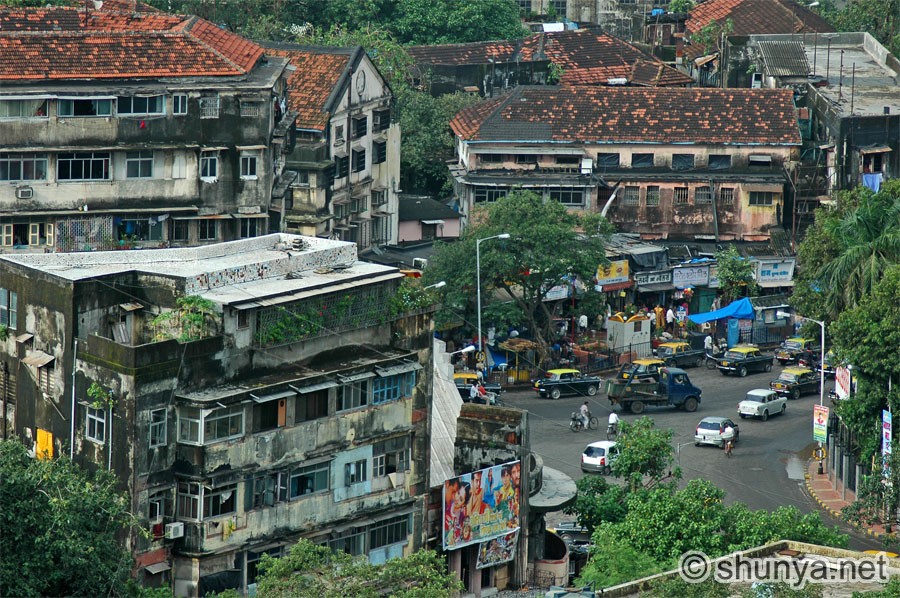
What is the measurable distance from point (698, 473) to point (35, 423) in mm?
30595

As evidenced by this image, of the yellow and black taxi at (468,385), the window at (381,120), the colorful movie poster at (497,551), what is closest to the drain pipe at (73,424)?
the colorful movie poster at (497,551)

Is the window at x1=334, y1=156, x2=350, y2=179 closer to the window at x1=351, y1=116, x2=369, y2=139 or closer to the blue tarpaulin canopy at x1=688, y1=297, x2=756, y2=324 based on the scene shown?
the window at x1=351, y1=116, x2=369, y2=139

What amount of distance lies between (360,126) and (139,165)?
23.3 m

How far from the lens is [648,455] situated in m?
70.8

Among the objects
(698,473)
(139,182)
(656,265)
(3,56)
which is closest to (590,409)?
(698,473)

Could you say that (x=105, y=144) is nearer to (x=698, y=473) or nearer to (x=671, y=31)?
(x=698, y=473)

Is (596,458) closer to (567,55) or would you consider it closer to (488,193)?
(488,193)

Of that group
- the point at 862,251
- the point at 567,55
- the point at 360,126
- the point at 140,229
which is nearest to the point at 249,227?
the point at 140,229

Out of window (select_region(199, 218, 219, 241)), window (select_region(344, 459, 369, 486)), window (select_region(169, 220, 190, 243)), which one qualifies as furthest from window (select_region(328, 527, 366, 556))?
window (select_region(199, 218, 219, 241))

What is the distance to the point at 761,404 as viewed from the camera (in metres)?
89.5

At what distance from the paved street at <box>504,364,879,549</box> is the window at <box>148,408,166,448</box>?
21.6m

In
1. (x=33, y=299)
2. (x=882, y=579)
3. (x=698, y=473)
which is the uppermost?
(x=33, y=299)

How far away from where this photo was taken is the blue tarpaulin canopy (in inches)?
3893

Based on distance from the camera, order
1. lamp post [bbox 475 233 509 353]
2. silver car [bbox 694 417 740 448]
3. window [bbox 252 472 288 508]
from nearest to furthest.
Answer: window [bbox 252 472 288 508] → silver car [bbox 694 417 740 448] → lamp post [bbox 475 233 509 353]
